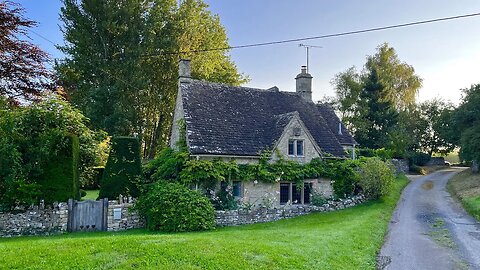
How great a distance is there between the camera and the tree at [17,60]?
20906 millimetres

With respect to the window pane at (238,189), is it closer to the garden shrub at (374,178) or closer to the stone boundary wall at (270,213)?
the stone boundary wall at (270,213)

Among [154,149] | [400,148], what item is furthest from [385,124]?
[154,149]

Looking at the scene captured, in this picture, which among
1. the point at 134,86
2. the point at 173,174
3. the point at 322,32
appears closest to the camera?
the point at 322,32

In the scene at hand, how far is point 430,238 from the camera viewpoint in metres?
17.7

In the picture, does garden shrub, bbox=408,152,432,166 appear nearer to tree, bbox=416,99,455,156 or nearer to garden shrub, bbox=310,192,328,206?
tree, bbox=416,99,455,156

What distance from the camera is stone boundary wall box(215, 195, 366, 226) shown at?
21.8 meters

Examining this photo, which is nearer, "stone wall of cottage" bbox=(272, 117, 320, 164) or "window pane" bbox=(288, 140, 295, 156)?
"stone wall of cottage" bbox=(272, 117, 320, 164)

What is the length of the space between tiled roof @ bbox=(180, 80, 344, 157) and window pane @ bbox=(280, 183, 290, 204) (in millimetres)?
2965

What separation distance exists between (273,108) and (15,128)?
1832cm

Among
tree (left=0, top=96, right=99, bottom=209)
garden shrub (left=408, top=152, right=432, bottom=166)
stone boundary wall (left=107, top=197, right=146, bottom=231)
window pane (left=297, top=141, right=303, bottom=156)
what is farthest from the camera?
garden shrub (left=408, top=152, right=432, bottom=166)

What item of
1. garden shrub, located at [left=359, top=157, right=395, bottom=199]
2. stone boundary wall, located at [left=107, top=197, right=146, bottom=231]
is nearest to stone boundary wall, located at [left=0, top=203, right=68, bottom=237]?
stone boundary wall, located at [left=107, top=197, right=146, bottom=231]

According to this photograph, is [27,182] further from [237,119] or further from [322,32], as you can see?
[322,32]

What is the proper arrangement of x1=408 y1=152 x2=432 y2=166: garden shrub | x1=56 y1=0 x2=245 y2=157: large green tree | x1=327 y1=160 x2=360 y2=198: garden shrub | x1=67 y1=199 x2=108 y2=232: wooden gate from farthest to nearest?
x1=408 y1=152 x2=432 y2=166: garden shrub → x1=56 y1=0 x2=245 y2=157: large green tree → x1=327 y1=160 x2=360 y2=198: garden shrub → x1=67 y1=199 x2=108 y2=232: wooden gate

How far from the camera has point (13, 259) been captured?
36.7ft
